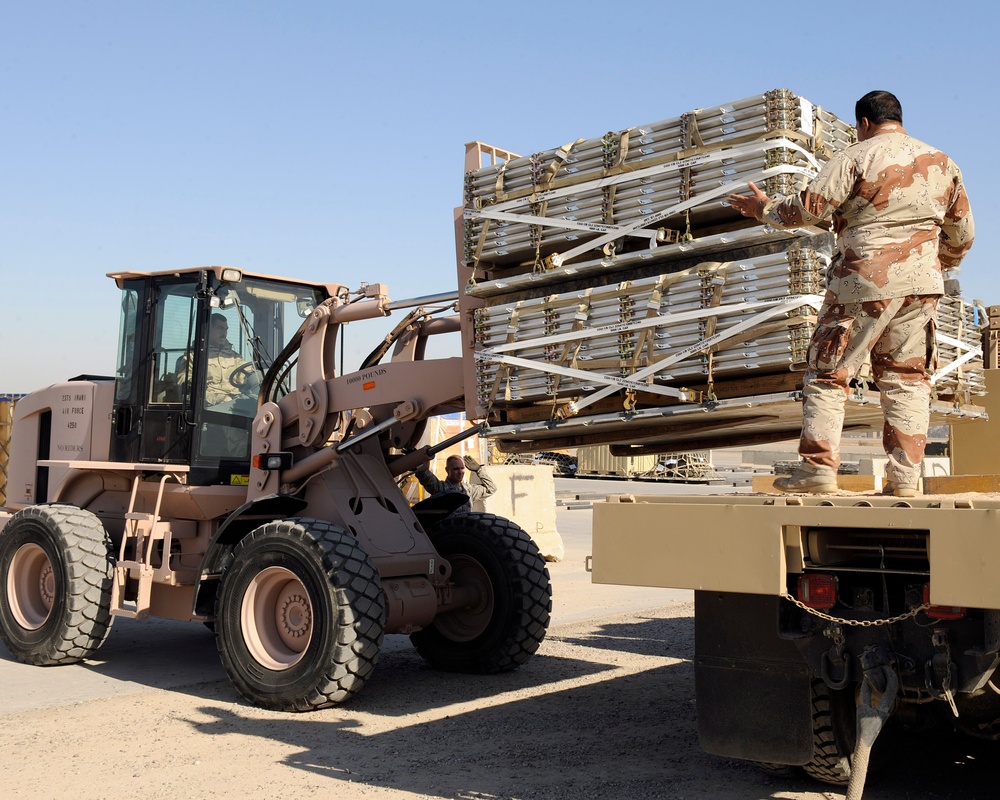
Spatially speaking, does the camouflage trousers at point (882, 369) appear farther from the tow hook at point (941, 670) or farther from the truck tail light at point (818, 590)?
the tow hook at point (941, 670)

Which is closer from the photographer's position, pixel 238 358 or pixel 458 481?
pixel 238 358

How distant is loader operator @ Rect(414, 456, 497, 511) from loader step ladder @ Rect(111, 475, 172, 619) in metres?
2.12

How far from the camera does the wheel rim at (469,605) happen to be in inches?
338

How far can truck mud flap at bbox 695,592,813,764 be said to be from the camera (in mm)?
4602

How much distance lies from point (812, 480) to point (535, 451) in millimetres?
3004

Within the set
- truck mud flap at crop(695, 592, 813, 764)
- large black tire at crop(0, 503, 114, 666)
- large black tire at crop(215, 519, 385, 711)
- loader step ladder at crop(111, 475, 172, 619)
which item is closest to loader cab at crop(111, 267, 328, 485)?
loader step ladder at crop(111, 475, 172, 619)

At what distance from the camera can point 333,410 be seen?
328 inches

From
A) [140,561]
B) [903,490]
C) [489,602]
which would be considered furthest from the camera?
[140,561]

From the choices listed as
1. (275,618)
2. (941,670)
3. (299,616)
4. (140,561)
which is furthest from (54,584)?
(941,670)

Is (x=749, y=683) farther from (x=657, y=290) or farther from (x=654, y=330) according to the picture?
(x=657, y=290)

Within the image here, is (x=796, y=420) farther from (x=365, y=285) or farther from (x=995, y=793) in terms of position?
(x=365, y=285)

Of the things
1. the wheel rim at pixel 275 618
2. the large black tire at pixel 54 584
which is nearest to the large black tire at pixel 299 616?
the wheel rim at pixel 275 618

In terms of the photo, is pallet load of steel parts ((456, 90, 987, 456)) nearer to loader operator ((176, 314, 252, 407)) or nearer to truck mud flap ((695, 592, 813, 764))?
truck mud flap ((695, 592, 813, 764))

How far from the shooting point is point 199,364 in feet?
29.1
